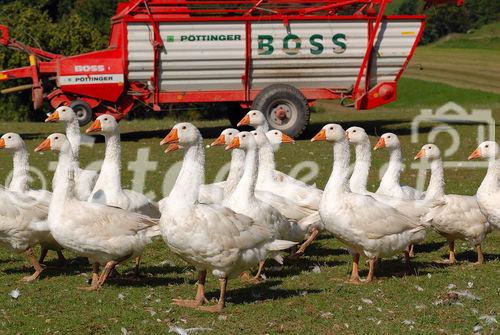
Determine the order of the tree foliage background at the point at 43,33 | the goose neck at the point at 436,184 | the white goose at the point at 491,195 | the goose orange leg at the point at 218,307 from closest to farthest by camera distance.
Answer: the goose orange leg at the point at 218,307 → the white goose at the point at 491,195 → the goose neck at the point at 436,184 → the tree foliage background at the point at 43,33

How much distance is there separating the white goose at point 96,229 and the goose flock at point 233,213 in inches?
0.5

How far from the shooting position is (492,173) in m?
11.0

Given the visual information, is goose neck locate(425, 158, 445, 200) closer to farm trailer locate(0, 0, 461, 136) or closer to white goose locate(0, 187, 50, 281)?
white goose locate(0, 187, 50, 281)

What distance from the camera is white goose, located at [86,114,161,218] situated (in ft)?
36.5

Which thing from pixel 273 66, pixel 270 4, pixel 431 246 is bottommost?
pixel 431 246

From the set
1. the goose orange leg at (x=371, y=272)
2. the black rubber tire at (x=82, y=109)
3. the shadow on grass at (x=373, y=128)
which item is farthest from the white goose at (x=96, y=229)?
the shadow on grass at (x=373, y=128)

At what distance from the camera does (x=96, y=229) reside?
9664mm

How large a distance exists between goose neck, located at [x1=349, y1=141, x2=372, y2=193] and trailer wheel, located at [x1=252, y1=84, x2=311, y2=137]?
1135cm

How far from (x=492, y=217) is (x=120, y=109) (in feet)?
47.9

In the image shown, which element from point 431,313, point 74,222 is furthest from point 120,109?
point 431,313

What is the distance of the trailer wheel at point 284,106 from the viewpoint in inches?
917

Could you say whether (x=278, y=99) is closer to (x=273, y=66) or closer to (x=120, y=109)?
(x=273, y=66)

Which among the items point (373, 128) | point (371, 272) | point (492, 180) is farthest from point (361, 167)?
point (373, 128)

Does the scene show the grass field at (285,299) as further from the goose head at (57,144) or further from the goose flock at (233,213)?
the goose head at (57,144)
